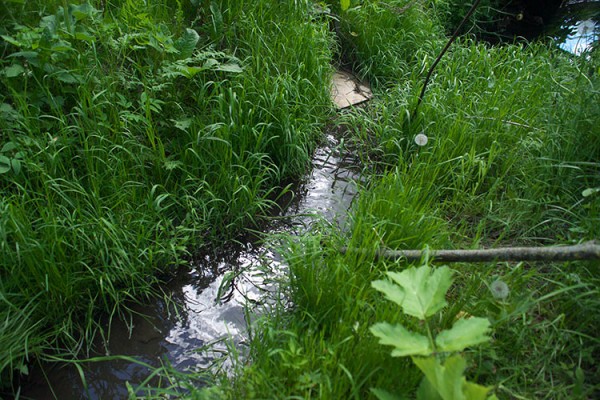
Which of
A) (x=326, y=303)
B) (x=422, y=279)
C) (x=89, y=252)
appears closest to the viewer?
(x=422, y=279)

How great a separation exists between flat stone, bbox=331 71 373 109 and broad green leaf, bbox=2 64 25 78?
7.35ft

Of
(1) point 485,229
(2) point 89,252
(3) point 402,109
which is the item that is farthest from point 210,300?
(3) point 402,109

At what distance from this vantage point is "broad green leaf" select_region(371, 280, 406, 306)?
1.68 meters

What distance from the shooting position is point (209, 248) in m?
2.88

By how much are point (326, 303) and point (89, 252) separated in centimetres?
122

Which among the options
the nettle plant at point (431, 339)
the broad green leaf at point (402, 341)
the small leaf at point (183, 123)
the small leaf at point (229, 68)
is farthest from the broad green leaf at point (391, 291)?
the small leaf at point (229, 68)

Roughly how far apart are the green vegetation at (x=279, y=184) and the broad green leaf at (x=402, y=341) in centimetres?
4

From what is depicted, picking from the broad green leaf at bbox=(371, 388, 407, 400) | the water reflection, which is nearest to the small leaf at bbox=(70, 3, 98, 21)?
the broad green leaf at bbox=(371, 388, 407, 400)

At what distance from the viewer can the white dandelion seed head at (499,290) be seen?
1.96 m

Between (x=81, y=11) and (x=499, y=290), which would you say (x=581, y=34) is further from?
(x=81, y=11)

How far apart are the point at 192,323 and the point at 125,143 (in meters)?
1.11

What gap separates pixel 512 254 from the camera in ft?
6.42

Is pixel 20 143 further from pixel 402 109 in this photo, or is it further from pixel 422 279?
pixel 402 109

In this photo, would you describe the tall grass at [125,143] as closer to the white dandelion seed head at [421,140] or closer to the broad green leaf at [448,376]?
the white dandelion seed head at [421,140]
